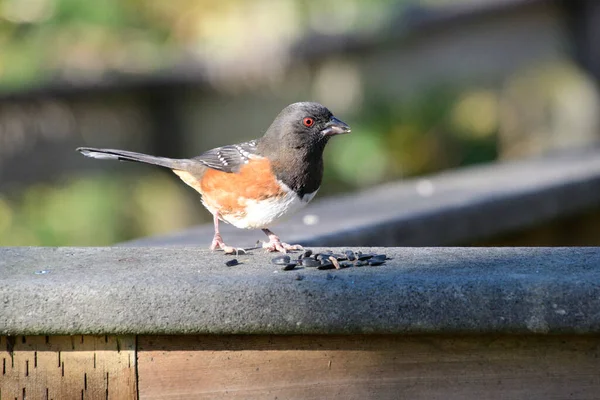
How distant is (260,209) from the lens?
3260 millimetres

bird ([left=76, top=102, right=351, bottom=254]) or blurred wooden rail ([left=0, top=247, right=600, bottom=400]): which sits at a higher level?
bird ([left=76, top=102, right=351, bottom=254])

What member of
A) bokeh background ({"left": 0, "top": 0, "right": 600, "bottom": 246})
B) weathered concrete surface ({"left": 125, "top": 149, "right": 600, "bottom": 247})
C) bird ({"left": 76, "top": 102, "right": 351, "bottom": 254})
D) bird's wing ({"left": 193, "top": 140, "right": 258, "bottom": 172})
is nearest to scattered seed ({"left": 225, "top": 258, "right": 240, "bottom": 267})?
bird ({"left": 76, "top": 102, "right": 351, "bottom": 254})

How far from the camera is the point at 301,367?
6.77ft

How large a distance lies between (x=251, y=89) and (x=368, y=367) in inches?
142

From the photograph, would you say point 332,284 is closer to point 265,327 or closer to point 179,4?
point 265,327

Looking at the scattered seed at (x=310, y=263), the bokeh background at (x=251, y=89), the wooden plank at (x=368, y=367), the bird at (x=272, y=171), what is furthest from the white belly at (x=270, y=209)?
the bokeh background at (x=251, y=89)

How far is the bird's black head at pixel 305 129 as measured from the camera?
3394 mm

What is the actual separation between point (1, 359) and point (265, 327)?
0.59 m

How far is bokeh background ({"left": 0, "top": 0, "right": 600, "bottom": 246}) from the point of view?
4.74 m

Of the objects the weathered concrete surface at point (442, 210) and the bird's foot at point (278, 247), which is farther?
the weathered concrete surface at point (442, 210)

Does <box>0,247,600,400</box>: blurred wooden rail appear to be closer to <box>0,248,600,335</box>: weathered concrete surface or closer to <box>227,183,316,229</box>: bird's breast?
<box>0,248,600,335</box>: weathered concrete surface

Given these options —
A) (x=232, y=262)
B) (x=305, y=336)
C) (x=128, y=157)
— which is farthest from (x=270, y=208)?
(x=305, y=336)

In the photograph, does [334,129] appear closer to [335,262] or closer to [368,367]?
[335,262]

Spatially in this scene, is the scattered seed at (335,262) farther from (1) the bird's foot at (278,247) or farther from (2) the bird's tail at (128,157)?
(2) the bird's tail at (128,157)
